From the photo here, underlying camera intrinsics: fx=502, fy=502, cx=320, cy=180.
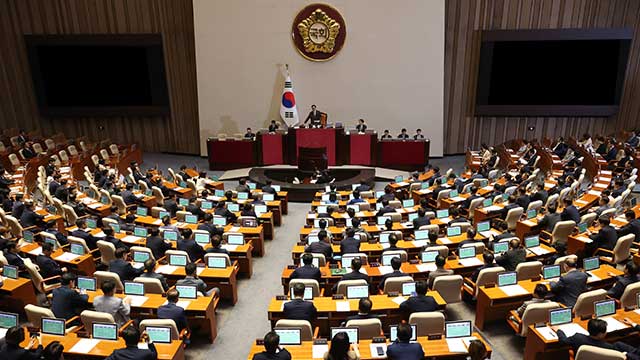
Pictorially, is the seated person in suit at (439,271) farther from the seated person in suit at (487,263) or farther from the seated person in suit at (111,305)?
the seated person in suit at (111,305)

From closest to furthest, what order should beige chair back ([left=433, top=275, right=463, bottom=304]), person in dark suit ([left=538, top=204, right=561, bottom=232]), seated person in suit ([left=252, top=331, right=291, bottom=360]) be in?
seated person in suit ([left=252, top=331, right=291, bottom=360]) → beige chair back ([left=433, top=275, right=463, bottom=304]) → person in dark suit ([left=538, top=204, right=561, bottom=232])

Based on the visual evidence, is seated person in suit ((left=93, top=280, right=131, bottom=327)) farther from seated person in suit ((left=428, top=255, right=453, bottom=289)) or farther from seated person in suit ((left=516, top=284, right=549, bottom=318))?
seated person in suit ((left=516, top=284, right=549, bottom=318))

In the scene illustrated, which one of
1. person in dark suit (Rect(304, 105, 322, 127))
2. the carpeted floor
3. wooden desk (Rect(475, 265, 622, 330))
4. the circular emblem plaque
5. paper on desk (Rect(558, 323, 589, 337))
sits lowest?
the carpeted floor

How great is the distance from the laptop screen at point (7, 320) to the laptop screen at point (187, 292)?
6.98 ft

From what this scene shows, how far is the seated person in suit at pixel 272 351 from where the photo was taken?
18.4 feet

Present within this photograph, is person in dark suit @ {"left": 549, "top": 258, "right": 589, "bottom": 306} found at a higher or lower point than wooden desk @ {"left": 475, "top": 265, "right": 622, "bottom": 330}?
higher

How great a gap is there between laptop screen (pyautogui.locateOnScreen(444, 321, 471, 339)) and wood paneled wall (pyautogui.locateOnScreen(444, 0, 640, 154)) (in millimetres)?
15902

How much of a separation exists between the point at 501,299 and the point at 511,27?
15.7 m

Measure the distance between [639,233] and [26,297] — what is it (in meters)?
11.0

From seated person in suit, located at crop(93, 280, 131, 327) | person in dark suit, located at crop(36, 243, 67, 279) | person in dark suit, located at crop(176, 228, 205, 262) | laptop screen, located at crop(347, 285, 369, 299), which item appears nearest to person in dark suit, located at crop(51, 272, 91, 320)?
seated person in suit, located at crop(93, 280, 131, 327)

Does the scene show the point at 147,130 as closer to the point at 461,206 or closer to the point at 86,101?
the point at 86,101

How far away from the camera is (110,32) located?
21266mm

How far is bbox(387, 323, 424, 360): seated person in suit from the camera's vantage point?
5.72 meters

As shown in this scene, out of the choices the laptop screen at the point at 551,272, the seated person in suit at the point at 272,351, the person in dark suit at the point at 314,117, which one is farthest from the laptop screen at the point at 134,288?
the person in dark suit at the point at 314,117
